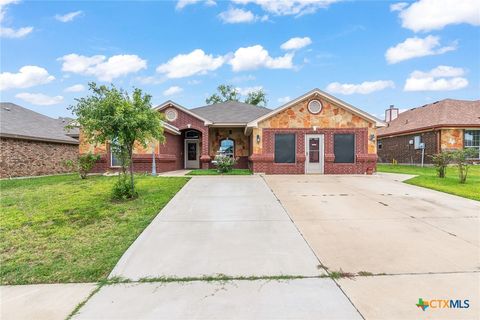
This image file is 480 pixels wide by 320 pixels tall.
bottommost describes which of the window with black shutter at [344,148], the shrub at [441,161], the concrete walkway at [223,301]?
the concrete walkway at [223,301]

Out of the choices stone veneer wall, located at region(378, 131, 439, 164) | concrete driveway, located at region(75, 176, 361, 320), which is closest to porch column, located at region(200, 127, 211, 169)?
concrete driveway, located at region(75, 176, 361, 320)

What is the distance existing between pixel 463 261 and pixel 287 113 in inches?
466

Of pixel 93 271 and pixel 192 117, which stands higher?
pixel 192 117

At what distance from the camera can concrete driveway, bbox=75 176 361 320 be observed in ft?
9.03

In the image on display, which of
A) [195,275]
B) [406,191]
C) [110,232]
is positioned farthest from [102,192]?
[406,191]

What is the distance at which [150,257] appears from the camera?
416cm

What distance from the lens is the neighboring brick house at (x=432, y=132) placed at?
61.0 feet

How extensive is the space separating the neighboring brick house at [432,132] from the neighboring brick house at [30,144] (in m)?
23.3

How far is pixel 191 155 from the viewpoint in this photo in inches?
778

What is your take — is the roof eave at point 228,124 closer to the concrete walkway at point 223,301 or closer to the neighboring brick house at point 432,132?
the neighboring brick house at point 432,132

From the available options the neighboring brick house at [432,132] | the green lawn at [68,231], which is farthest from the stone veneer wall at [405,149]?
the green lawn at [68,231]

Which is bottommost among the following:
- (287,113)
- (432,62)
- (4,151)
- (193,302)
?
(193,302)

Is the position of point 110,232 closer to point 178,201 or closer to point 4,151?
point 178,201

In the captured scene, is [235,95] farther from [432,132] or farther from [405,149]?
[432,132]
